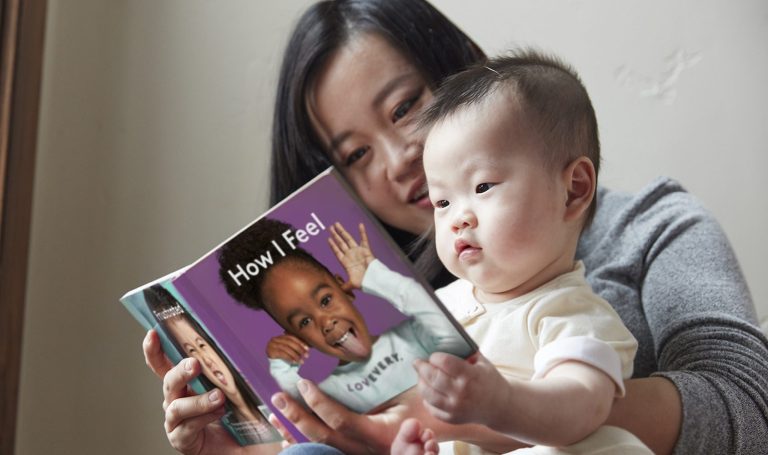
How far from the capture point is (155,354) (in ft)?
3.46

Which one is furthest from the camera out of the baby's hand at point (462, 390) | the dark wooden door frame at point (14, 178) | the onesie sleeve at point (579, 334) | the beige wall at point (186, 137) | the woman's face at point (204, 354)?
the beige wall at point (186, 137)

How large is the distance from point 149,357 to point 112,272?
2.90 ft

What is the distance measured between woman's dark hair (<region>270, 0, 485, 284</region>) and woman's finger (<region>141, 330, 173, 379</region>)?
0.56 meters

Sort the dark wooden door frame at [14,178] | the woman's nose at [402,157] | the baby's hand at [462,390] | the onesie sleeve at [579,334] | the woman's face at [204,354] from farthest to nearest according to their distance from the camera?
1. the dark wooden door frame at [14,178]
2. the woman's nose at [402,157]
3. the woman's face at [204,354]
4. the onesie sleeve at [579,334]
5. the baby's hand at [462,390]

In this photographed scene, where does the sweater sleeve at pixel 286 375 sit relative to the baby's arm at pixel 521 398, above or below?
A: above

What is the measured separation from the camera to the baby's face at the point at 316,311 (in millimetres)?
799

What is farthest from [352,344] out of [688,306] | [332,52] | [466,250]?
[332,52]

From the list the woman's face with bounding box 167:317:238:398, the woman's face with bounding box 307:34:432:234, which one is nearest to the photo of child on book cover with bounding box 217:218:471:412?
the woman's face with bounding box 167:317:238:398

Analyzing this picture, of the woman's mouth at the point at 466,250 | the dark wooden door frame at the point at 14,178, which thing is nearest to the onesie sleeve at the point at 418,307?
the woman's mouth at the point at 466,250

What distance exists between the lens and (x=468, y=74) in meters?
1.08

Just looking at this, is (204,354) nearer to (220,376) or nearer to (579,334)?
(220,376)

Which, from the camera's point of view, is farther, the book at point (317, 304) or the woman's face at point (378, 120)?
the woman's face at point (378, 120)

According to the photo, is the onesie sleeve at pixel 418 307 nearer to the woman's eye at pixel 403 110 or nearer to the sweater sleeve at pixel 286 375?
the sweater sleeve at pixel 286 375

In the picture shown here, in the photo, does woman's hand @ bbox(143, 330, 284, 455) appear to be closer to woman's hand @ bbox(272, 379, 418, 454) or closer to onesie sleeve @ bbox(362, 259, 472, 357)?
woman's hand @ bbox(272, 379, 418, 454)
